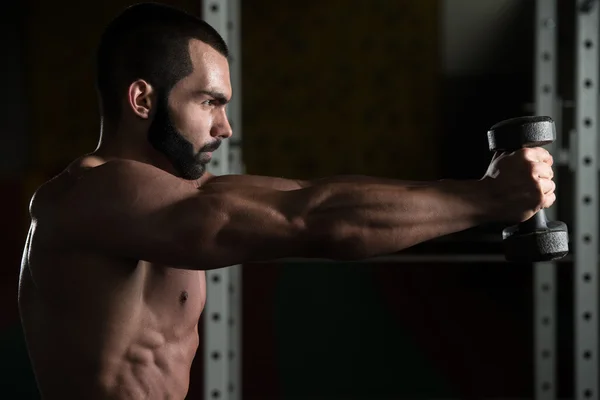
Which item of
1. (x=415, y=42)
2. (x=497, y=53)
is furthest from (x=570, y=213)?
(x=415, y=42)

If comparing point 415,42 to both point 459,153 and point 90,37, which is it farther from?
point 90,37

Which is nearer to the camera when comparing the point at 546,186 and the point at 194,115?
the point at 546,186

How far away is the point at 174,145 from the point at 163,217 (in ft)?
A: 0.78

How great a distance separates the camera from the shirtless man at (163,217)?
39.4 inches

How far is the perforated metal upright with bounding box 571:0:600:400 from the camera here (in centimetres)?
200

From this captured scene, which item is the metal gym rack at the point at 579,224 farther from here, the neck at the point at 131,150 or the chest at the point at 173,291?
the neck at the point at 131,150

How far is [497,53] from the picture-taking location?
327 cm

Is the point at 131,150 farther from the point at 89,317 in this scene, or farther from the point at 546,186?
the point at 546,186

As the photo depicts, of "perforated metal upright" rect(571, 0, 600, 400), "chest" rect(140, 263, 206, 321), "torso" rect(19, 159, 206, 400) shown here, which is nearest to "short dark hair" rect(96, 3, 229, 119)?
"torso" rect(19, 159, 206, 400)

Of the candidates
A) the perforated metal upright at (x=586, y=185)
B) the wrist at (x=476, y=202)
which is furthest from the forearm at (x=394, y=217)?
the perforated metal upright at (x=586, y=185)

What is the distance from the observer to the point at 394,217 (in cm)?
99

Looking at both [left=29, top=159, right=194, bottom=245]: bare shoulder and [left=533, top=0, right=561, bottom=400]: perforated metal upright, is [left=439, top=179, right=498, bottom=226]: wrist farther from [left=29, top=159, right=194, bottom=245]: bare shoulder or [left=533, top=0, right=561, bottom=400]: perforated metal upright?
[left=533, top=0, right=561, bottom=400]: perforated metal upright

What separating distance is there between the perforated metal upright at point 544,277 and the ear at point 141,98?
1.69 meters

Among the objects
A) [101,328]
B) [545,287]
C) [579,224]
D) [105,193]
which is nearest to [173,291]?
[101,328]
